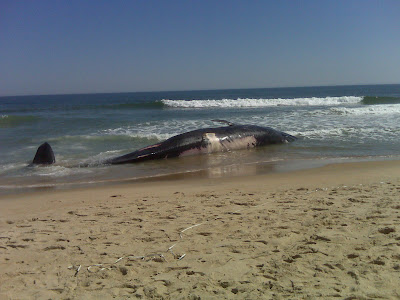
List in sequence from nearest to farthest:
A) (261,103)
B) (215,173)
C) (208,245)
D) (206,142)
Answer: (208,245)
(215,173)
(206,142)
(261,103)

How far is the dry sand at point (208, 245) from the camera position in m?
2.70

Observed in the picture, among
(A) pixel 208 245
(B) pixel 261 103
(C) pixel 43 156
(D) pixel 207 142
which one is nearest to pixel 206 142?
(D) pixel 207 142

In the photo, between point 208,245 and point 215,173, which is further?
point 215,173

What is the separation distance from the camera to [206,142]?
970cm

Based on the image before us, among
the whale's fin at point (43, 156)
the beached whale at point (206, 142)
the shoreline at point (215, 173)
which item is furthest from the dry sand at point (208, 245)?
the beached whale at point (206, 142)

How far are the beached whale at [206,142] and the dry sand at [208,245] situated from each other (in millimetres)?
3100

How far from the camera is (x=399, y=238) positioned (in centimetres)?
337

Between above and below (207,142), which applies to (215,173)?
below

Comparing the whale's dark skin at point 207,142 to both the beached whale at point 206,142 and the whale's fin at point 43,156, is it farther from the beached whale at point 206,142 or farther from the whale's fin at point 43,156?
the whale's fin at point 43,156

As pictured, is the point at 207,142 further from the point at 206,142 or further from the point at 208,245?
the point at 208,245

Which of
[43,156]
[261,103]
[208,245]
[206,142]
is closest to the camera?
[208,245]

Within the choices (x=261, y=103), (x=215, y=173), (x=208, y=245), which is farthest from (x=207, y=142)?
(x=261, y=103)

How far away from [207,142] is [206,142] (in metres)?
0.03

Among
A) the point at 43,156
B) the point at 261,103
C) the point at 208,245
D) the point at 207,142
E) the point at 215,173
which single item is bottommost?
the point at 215,173
